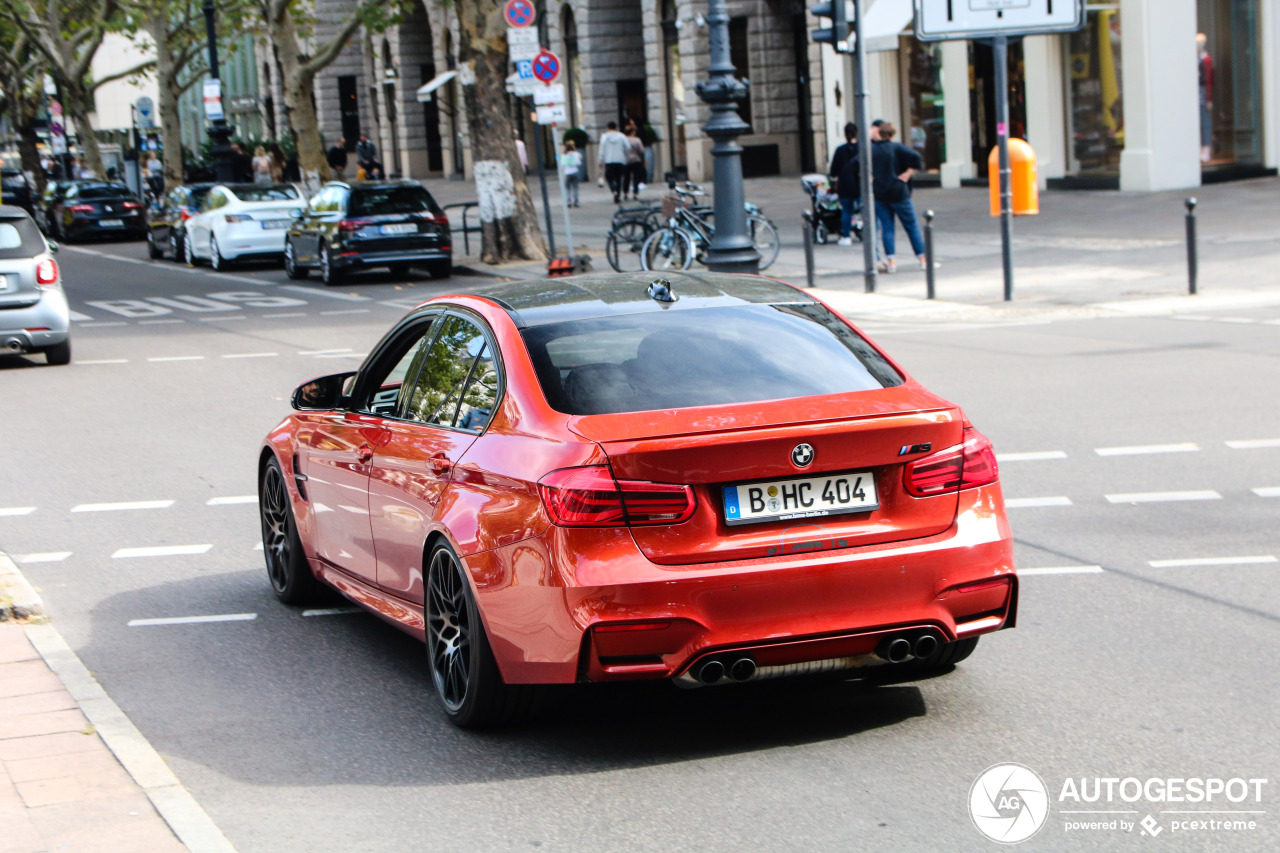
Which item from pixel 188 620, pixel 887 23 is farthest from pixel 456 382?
pixel 887 23

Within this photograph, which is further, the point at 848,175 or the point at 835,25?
the point at 848,175

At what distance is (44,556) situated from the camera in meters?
8.53

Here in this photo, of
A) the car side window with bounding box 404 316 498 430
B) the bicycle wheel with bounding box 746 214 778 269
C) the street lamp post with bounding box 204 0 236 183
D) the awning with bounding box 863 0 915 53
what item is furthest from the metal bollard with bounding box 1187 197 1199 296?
the street lamp post with bounding box 204 0 236 183

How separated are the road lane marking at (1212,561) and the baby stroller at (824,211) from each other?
18.0 meters

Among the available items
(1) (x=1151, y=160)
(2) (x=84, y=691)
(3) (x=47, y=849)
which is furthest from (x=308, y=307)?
(3) (x=47, y=849)

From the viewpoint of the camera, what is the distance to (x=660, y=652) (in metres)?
4.84

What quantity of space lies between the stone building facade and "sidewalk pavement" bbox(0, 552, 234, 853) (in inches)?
1114

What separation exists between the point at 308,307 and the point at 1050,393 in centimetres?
1243

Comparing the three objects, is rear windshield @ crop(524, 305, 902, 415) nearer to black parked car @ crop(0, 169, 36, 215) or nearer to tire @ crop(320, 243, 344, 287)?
tire @ crop(320, 243, 344, 287)

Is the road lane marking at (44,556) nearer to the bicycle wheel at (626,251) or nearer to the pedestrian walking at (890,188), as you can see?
the bicycle wheel at (626,251)

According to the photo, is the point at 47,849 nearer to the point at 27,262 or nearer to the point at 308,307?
the point at 27,262

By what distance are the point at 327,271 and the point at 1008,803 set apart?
2199cm

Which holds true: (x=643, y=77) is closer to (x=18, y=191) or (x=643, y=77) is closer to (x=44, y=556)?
(x=18, y=191)

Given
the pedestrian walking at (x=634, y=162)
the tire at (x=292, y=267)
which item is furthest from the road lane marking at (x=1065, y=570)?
the pedestrian walking at (x=634, y=162)
